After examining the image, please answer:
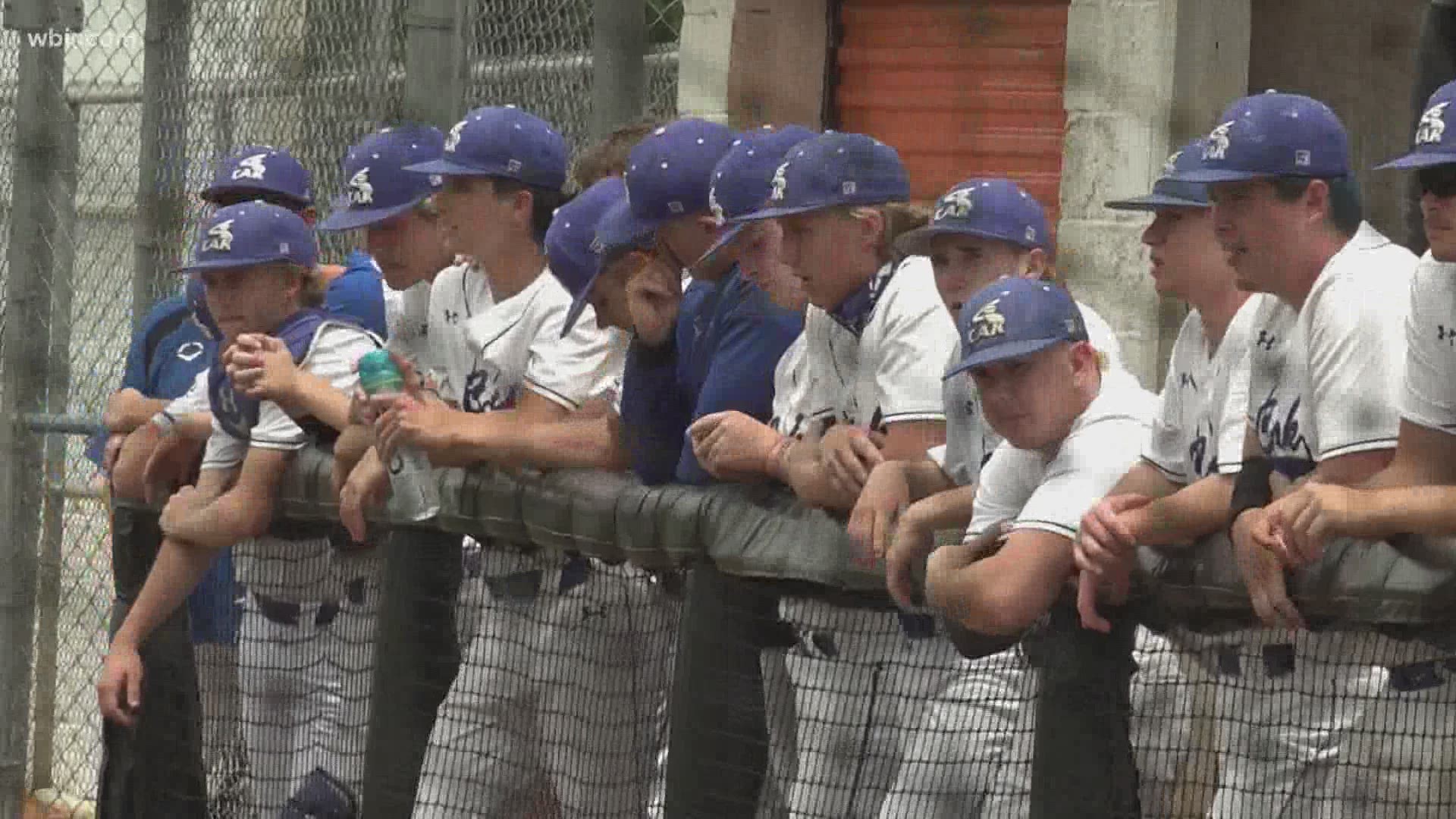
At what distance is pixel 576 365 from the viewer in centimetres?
543

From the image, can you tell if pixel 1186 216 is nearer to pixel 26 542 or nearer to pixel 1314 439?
pixel 1314 439

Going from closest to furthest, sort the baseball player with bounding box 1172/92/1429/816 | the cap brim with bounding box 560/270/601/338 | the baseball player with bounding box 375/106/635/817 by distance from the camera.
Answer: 1. the baseball player with bounding box 1172/92/1429/816
2. the baseball player with bounding box 375/106/635/817
3. the cap brim with bounding box 560/270/601/338

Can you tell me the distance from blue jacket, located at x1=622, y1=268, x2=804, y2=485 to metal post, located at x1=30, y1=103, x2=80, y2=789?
325 cm

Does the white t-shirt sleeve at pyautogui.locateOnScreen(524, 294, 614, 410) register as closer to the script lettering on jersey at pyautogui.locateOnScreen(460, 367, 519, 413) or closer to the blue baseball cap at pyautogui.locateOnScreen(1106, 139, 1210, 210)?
the script lettering on jersey at pyautogui.locateOnScreen(460, 367, 519, 413)

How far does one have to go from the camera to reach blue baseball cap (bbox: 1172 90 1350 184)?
3.99m

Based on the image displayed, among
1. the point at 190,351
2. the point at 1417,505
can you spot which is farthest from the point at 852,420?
the point at 190,351

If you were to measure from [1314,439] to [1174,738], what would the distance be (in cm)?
49

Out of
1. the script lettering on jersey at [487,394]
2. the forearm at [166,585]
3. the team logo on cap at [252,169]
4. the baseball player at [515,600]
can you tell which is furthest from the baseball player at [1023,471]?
the team logo on cap at [252,169]

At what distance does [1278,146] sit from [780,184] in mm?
979

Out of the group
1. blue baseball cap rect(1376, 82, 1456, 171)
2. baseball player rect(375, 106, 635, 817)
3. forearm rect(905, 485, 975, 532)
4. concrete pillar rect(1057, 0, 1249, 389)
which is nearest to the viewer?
blue baseball cap rect(1376, 82, 1456, 171)

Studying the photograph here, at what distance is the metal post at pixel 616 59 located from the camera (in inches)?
252

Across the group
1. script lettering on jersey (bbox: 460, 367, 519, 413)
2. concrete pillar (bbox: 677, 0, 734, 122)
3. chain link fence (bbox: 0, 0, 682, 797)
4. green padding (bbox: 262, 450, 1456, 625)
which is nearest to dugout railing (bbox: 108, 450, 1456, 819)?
green padding (bbox: 262, 450, 1456, 625)

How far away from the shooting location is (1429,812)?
3531 millimetres

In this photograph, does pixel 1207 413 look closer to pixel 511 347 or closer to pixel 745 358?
pixel 745 358
